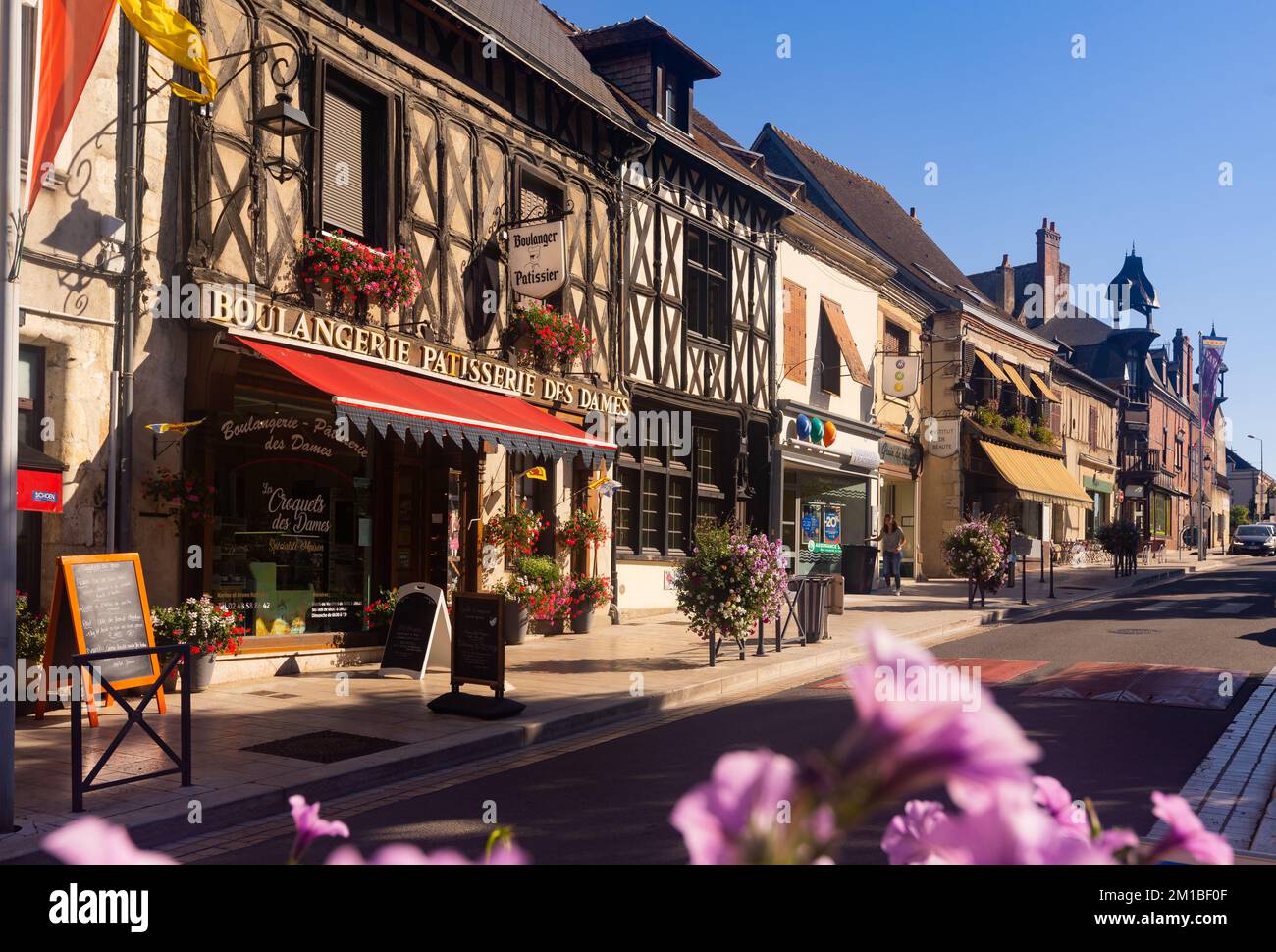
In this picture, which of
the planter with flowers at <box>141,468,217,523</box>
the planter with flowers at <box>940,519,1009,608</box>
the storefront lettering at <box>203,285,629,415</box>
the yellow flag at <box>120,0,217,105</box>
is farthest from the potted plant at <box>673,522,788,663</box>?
the planter with flowers at <box>940,519,1009,608</box>

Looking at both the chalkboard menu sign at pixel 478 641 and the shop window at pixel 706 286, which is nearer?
the chalkboard menu sign at pixel 478 641

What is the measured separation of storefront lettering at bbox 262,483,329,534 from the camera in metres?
11.0

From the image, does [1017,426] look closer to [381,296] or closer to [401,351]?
[401,351]

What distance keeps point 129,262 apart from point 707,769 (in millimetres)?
6703

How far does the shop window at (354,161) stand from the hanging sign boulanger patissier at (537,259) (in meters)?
2.23

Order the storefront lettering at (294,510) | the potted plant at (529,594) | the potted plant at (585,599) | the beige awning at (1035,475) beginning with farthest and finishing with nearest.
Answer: the beige awning at (1035,475)
the potted plant at (585,599)
the potted plant at (529,594)
the storefront lettering at (294,510)

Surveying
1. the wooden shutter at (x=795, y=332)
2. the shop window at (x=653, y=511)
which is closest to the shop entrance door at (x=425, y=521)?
the shop window at (x=653, y=511)

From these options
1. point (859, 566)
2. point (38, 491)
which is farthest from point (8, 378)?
point (859, 566)

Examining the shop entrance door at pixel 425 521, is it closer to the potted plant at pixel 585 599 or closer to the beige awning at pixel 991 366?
the potted plant at pixel 585 599

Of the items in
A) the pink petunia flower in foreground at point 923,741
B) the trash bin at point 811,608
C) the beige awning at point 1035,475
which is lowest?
the trash bin at point 811,608

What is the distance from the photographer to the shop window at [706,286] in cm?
1884

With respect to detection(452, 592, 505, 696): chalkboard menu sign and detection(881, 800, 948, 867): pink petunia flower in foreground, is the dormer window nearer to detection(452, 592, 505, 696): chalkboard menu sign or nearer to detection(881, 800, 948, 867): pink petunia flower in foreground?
detection(452, 592, 505, 696): chalkboard menu sign

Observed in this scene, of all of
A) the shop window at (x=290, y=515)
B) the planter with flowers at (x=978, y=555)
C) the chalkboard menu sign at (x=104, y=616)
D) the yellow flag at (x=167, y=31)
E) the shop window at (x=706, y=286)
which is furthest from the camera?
the planter with flowers at (x=978, y=555)
